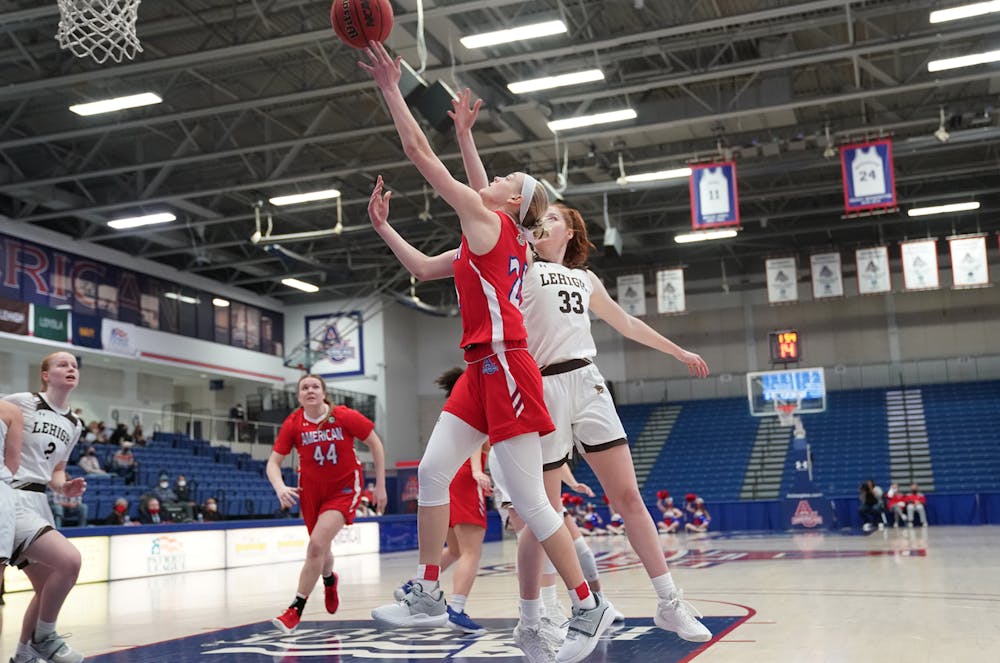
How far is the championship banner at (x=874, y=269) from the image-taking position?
2350cm

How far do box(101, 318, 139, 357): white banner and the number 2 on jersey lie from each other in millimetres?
20035

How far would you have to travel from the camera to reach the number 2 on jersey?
680 centimetres

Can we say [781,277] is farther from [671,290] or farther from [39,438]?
[39,438]

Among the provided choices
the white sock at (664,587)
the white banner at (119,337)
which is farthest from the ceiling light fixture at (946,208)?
the white sock at (664,587)

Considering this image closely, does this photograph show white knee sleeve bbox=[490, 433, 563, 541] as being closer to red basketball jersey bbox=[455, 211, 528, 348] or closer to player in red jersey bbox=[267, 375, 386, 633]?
red basketball jersey bbox=[455, 211, 528, 348]

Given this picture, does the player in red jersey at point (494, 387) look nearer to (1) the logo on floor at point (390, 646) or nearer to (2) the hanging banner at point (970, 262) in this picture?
(1) the logo on floor at point (390, 646)

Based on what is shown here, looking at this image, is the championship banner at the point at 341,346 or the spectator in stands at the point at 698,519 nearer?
the spectator in stands at the point at 698,519

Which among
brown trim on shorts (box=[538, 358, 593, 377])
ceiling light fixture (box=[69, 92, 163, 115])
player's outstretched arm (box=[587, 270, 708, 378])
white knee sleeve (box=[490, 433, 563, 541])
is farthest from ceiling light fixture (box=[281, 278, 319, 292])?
white knee sleeve (box=[490, 433, 563, 541])

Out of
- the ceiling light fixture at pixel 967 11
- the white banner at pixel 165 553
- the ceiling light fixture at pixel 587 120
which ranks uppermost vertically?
the ceiling light fixture at pixel 967 11

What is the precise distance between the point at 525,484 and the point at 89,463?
54.3 ft

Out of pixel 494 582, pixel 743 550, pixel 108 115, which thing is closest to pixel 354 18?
pixel 494 582

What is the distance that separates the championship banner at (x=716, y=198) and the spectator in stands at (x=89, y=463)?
12.0m

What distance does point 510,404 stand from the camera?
410cm

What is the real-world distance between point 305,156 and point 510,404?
19.3 metres
